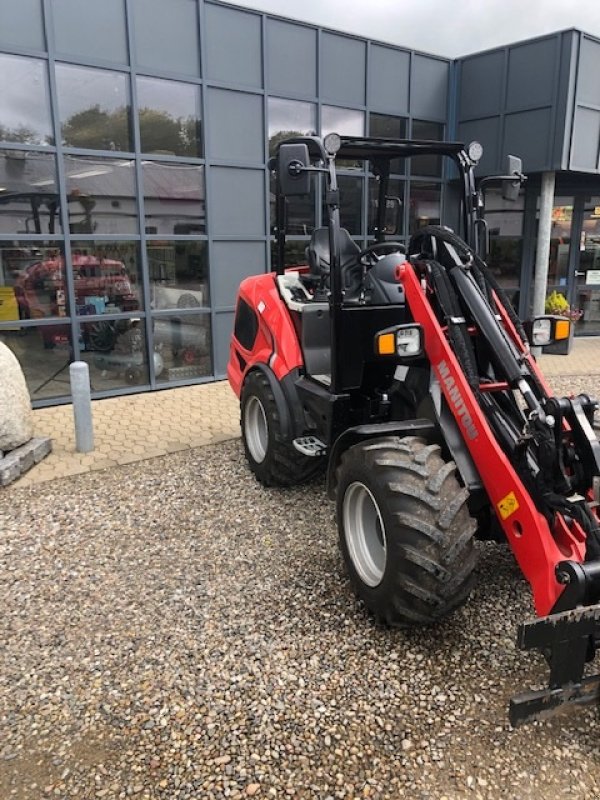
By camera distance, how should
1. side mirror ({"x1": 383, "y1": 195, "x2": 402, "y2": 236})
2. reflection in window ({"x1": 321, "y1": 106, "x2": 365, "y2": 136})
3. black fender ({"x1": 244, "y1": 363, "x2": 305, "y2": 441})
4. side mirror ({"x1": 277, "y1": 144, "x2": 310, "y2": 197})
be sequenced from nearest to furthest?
side mirror ({"x1": 277, "y1": 144, "x2": 310, "y2": 197}), black fender ({"x1": 244, "y1": 363, "x2": 305, "y2": 441}), side mirror ({"x1": 383, "y1": 195, "x2": 402, "y2": 236}), reflection in window ({"x1": 321, "y1": 106, "x2": 365, "y2": 136})

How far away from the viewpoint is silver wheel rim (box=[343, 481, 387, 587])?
346 cm

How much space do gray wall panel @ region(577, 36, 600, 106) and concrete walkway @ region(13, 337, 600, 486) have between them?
679 cm

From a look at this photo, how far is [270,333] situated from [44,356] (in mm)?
3759

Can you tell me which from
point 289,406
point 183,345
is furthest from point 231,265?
point 289,406

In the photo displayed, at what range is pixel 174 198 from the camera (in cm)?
823

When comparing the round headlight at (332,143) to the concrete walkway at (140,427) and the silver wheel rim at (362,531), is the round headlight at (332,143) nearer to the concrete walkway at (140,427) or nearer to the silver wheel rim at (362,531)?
the silver wheel rim at (362,531)

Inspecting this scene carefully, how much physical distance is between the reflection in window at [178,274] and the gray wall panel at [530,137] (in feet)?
17.2

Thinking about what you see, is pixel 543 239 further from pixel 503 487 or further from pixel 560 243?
pixel 503 487

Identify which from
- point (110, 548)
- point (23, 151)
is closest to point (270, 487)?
point (110, 548)

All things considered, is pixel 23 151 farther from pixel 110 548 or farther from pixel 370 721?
pixel 370 721

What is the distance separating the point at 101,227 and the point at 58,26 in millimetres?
2132

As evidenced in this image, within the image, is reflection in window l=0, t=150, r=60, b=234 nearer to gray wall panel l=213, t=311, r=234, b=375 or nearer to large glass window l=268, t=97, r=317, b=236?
gray wall panel l=213, t=311, r=234, b=375

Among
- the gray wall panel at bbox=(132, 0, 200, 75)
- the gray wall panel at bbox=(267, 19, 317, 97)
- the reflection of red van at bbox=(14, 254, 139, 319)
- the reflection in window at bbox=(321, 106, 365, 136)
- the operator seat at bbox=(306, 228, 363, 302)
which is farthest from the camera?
the reflection in window at bbox=(321, 106, 365, 136)

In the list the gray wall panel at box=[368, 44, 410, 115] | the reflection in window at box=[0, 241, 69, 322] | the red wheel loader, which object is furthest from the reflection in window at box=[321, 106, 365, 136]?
the red wheel loader
